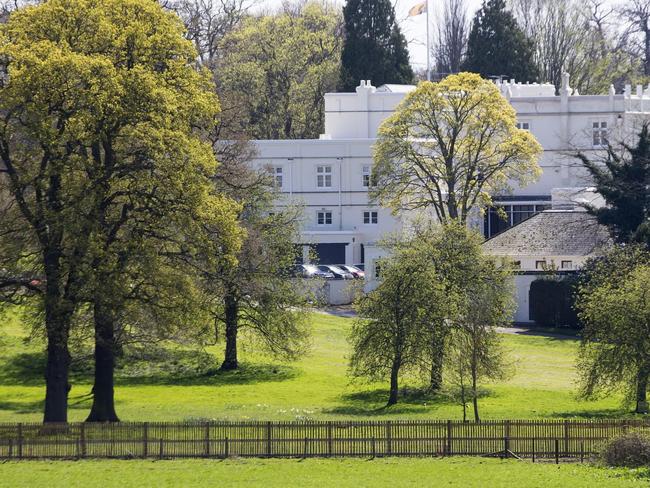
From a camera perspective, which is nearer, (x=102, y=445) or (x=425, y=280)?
(x=102, y=445)

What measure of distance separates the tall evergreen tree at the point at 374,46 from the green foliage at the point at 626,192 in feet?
125

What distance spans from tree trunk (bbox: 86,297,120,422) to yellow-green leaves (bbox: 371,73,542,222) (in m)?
29.6

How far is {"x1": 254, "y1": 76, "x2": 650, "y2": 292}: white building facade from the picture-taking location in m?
88.7

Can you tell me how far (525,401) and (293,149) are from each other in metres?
42.6

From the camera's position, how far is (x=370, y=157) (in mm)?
89000

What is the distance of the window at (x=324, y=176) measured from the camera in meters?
89.1

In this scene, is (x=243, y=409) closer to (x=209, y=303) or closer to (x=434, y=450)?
(x=209, y=303)

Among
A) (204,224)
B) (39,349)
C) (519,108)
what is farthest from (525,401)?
(519,108)

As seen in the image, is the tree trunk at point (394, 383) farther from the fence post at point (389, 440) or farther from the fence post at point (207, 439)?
the fence post at point (207, 439)

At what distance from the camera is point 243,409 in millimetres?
46688

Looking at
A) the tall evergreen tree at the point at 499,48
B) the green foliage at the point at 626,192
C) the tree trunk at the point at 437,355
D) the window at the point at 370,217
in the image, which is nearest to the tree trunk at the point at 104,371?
the tree trunk at the point at 437,355

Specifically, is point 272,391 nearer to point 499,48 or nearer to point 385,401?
point 385,401

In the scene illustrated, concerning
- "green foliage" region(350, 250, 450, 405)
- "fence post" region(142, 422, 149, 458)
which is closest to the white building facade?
"green foliage" region(350, 250, 450, 405)

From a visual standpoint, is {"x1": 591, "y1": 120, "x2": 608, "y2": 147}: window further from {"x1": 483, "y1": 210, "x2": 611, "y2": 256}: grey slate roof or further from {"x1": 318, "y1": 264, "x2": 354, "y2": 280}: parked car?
{"x1": 318, "y1": 264, "x2": 354, "y2": 280}: parked car
